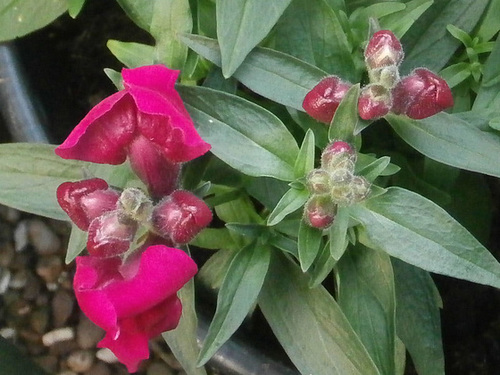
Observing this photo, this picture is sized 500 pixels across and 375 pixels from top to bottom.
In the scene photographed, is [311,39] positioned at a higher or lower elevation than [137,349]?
higher

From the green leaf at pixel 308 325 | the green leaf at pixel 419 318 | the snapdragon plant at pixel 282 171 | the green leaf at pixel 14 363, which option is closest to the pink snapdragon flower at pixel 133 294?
the snapdragon plant at pixel 282 171

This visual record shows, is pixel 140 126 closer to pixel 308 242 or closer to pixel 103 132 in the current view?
pixel 103 132

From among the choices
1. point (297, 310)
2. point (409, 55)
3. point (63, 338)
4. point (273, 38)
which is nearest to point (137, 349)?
point (297, 310)

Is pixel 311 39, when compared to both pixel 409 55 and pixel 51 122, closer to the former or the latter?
pixel 409 55

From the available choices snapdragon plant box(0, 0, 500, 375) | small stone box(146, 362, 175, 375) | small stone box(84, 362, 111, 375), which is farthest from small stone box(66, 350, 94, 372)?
snapdragon plant box(0, 0, 500, 375)

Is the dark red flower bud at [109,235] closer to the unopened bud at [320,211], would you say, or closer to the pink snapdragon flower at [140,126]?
the pink snapdragon flower at [140,126]

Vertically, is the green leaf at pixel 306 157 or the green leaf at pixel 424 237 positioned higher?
the green leaf at pixel 306 157

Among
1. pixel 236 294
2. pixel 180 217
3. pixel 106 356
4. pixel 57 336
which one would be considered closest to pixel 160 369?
pixel 106 356
